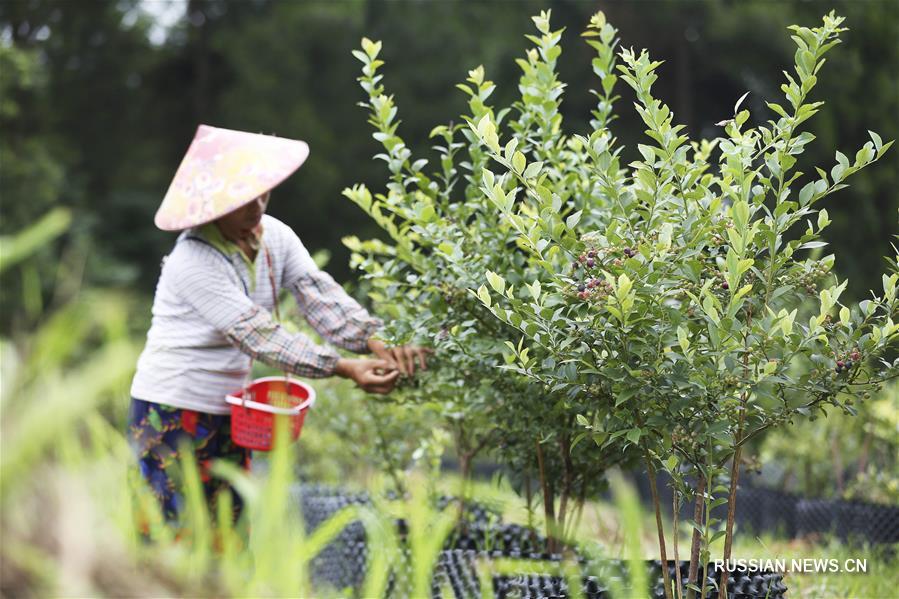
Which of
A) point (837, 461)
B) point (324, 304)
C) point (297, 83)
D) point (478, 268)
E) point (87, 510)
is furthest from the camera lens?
point (297, 83)

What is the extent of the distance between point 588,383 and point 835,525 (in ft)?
11.2

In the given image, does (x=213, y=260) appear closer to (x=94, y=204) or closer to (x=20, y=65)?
(x=20, y=65)

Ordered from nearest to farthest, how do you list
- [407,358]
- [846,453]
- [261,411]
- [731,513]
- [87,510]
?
[87,510]
[731,513]
[261,411]
[407,358]
[846,453]

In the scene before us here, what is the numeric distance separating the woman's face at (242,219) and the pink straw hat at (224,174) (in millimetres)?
84

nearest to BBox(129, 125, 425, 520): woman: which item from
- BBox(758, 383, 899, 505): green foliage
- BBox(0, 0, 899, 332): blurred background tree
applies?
BBox(758, 383, 899, 505): green foliage

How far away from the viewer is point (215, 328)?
3455 millimetres

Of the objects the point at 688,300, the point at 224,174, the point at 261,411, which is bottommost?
the point at 261,411

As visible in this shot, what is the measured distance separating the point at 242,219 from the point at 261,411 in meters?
0.65

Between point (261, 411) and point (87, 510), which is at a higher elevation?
point (261, 411)

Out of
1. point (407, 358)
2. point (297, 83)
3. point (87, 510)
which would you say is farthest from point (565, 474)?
point (297, 83)

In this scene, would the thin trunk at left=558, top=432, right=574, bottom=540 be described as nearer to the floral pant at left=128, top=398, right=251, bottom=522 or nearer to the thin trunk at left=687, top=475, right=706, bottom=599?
the thin trunk at left=687, top=475, right=706, bottom=599

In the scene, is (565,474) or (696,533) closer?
(696,533)

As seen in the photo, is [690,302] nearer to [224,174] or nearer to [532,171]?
[532,171]

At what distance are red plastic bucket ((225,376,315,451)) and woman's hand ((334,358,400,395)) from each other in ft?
0.43
